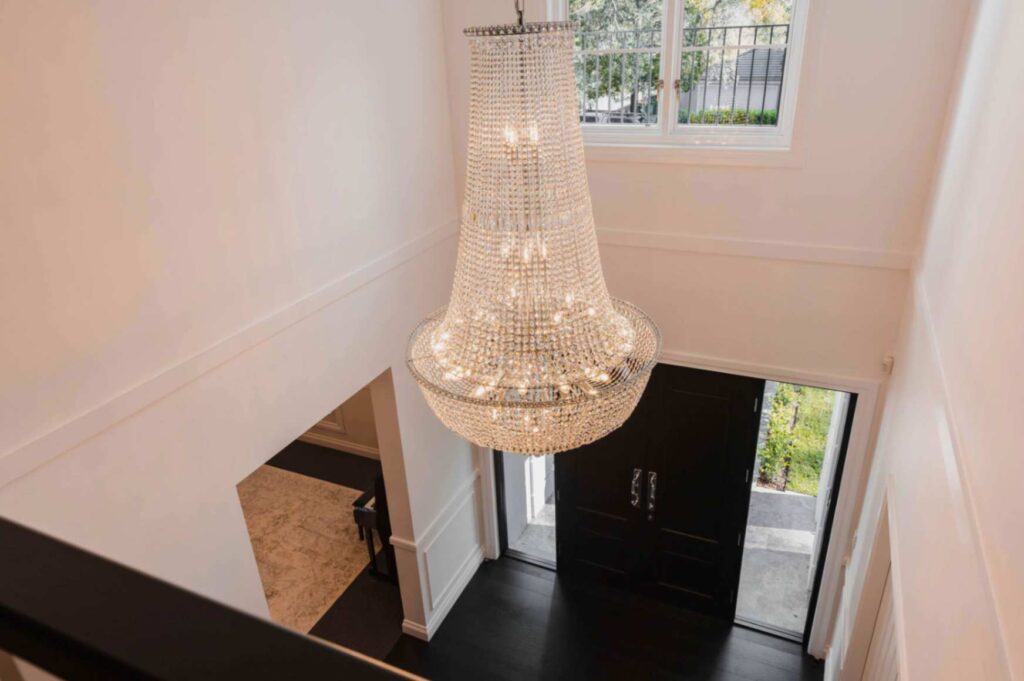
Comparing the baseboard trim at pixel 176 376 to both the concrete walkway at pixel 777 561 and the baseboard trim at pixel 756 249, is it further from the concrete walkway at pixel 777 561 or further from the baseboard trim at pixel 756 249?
the concrete walkway at pixel 777 561

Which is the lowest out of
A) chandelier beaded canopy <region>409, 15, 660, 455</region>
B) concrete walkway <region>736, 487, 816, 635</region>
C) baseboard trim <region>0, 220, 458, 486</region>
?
concrete walkway <region>736, 487, 816, 635</region>

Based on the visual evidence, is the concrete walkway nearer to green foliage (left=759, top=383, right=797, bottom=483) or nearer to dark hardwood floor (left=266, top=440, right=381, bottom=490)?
green foliage (left=759, top=383, right=797, bottom=483)

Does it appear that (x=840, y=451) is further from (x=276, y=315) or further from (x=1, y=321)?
(x=1, y=321)

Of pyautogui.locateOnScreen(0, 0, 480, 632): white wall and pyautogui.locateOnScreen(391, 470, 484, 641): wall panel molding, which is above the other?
pyautogui.locateOnScreen(0, 0, 480, 632): white wall

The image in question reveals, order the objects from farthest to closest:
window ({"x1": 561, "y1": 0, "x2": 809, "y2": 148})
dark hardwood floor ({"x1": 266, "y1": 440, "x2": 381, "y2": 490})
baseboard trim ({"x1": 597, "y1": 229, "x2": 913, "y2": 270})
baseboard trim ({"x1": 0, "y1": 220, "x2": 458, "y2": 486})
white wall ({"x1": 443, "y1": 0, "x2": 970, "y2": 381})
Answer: dark hardwood floor ({"x1": 266, "y1": 440, "x2": 381, "y2": 490}), window ({"x1": 561, "y1": 0, "x2": 809, "y2": 148}), baseboard trim ({"x1": 597, "y1": 229, "x2": 913, "y2": 270}), white wall ({"x1": 443, "y1": 0, "x2": 970, "y2": 381}), baseboard trim ({"x1": 0, "y1": 220, "x2": 458, "y2": 486})

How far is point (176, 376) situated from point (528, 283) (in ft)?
4.91

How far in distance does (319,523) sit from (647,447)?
320 cm

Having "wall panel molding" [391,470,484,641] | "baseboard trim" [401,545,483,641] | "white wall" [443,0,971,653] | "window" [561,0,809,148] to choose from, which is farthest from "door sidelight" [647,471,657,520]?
"window" [561,0,809,148]

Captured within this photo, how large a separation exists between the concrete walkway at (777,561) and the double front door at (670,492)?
342mm

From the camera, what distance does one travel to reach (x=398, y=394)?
4.39 meters

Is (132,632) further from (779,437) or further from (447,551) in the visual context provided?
(779,437)

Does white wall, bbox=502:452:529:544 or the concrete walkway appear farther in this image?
white wall, bbox=502:452:529:544

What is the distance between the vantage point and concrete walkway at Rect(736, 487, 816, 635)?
5461 millimetres

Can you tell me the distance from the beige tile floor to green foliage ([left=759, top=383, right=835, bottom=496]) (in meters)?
3.96
